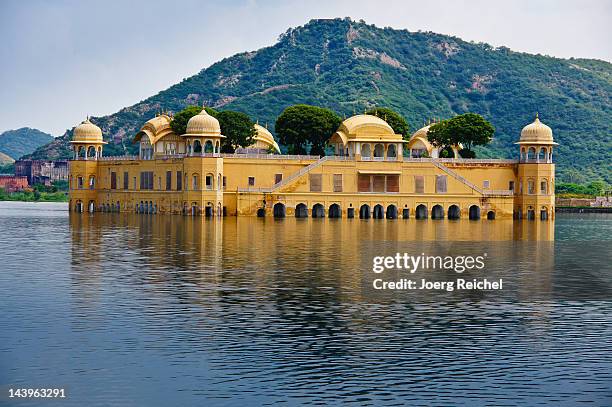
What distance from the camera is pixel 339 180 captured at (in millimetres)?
88750

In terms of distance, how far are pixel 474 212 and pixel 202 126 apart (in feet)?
78.5

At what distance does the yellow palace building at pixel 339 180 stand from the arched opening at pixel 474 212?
14 cm

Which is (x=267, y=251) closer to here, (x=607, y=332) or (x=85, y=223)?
(x=607, y=332)

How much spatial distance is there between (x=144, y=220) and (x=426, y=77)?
123 meters

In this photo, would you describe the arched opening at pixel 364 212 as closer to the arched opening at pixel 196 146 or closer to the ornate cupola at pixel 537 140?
the arched opening at pixel 196 146

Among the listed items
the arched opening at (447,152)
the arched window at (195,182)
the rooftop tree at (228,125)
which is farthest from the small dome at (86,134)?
the arched opening at (447,152)

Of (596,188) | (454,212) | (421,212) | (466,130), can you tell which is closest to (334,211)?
(421,212)

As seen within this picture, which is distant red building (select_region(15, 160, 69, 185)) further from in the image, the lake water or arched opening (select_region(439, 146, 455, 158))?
the lake water

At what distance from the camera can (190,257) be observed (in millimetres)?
44812

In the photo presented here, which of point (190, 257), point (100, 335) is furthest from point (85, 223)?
point (100, 335)

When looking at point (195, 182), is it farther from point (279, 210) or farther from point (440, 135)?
point (440, 135)

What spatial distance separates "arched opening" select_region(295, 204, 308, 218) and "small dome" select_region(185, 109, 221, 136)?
29.3 ft

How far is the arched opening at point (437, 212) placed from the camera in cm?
9125

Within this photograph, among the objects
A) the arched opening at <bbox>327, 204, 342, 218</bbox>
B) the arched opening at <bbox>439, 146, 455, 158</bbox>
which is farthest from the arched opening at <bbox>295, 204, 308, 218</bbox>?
the arched opening at <bbox>439, 146, 455, 158</bbox>
